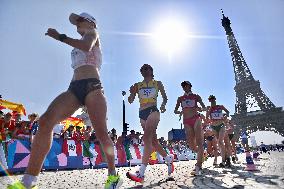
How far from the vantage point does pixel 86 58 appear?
3732 millimetres

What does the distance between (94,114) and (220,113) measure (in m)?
7.41

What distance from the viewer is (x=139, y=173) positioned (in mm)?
5430

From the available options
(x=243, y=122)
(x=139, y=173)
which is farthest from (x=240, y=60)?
(x=139, y=173)

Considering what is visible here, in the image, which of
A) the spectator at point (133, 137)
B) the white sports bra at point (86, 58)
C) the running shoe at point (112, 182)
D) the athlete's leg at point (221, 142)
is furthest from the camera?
the spectator at point (133, 137)

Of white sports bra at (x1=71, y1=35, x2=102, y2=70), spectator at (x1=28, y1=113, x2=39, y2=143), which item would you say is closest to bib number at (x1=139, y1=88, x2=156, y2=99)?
white sports bra at (x1=71, y1=35, x2=102, y2=70)

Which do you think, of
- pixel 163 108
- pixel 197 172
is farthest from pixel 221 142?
pixel 163 108

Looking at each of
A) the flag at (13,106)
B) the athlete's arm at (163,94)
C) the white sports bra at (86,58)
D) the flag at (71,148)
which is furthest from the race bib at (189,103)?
the flag at (13,106)

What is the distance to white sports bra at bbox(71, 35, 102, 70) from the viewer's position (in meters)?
3.73

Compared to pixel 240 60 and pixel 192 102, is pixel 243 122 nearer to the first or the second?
pixel 240 60

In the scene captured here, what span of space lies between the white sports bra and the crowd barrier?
17.4ft

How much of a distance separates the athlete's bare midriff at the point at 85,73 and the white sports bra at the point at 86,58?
0.15 ft

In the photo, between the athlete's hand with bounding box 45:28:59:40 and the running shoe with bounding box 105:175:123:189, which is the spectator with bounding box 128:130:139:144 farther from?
the athlete's hand with bounding box 45:28:59:40

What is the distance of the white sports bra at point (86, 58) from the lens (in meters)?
3.73

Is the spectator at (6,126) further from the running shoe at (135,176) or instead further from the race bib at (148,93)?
the running shoe at (135,176)
